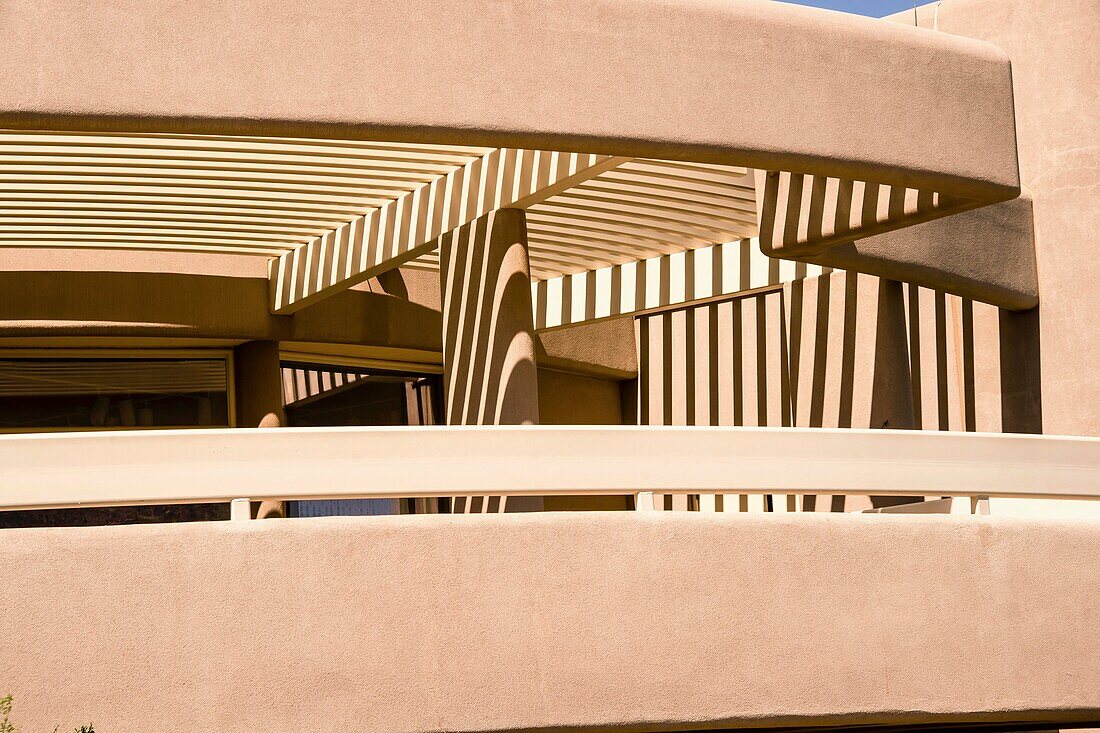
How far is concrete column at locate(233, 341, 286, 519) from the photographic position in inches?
653

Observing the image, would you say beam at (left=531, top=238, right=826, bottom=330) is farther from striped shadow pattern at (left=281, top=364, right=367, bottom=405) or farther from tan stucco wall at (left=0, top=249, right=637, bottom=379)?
striped shadow pattern at (left=281, top=364, right=367, bottom=405)

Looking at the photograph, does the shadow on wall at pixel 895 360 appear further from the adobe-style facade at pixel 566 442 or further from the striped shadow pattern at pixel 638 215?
the striped shadow pattern at pixel 638 215

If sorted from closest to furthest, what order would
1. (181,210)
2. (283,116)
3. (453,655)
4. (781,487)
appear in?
(453,655) < (781,487) < (283,116) < (181,210)

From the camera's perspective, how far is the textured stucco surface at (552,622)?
19.5 feet

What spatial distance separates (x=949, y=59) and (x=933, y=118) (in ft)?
1.67

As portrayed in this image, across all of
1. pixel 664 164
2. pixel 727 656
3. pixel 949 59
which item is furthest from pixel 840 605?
pixel 664 164

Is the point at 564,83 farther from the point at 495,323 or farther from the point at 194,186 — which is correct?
the point at 194,186

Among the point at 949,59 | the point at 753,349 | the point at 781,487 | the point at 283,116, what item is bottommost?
the point at 781,487

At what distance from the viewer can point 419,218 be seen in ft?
42.9

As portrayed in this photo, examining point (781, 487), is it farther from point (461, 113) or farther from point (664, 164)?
point (664, 164)

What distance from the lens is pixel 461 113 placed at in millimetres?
7855

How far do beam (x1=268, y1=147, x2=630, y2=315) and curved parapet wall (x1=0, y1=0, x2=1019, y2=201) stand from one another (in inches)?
69.3

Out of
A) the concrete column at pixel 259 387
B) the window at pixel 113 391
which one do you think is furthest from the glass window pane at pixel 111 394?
the concrete column at pixel 259 387

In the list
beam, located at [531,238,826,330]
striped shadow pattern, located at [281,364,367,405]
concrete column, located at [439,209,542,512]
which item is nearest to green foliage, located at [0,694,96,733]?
concrete column, located at [439,209,542,512]
